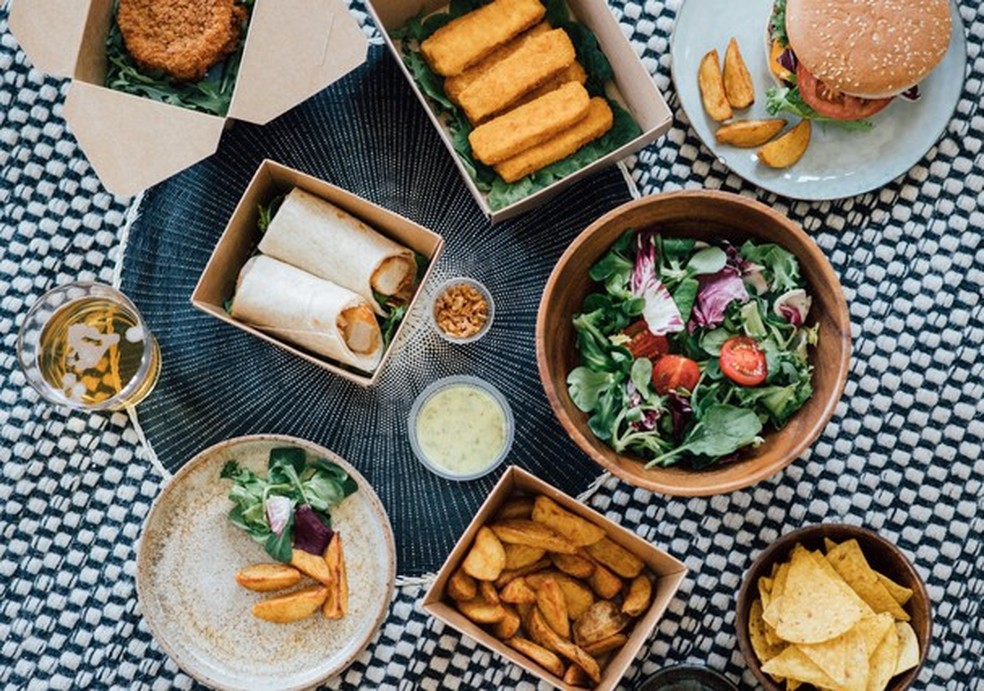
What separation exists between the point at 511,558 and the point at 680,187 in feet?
2.15

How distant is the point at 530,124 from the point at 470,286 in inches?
10.7

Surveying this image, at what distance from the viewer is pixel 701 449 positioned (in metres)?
1.80

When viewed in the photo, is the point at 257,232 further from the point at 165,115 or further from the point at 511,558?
the point at 511,558

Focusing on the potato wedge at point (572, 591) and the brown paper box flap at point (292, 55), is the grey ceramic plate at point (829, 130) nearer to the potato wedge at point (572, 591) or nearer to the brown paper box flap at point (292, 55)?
the brown paper box flap at point (292, 55)

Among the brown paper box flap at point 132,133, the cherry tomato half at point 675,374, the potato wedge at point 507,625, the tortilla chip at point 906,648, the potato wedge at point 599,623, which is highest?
the brown paper box flap at point 132,133

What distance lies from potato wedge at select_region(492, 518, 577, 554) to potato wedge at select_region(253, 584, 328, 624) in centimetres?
30

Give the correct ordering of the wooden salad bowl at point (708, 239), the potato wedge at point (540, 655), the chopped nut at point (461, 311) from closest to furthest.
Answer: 1. the wooden salad bowl at point (708, 239)
2. the potato wedge at point (540, 655)
3. the chopped nut at point (461, 311)

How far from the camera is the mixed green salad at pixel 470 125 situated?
1938 mm

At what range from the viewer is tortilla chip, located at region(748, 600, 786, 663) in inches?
74.0

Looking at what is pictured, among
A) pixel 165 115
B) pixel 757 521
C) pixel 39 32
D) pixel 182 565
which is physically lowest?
pixel 757 521

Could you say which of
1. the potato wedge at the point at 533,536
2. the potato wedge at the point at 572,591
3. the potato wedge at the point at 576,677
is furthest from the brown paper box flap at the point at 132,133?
the potato wedge at the point at 576,677

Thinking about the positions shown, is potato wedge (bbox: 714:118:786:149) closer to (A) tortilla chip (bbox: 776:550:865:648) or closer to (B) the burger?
(B) the burger

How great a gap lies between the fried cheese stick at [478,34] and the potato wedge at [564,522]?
2.24 ft

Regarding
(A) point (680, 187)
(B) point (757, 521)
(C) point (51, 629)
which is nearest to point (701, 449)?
(B) point (757, 521)
